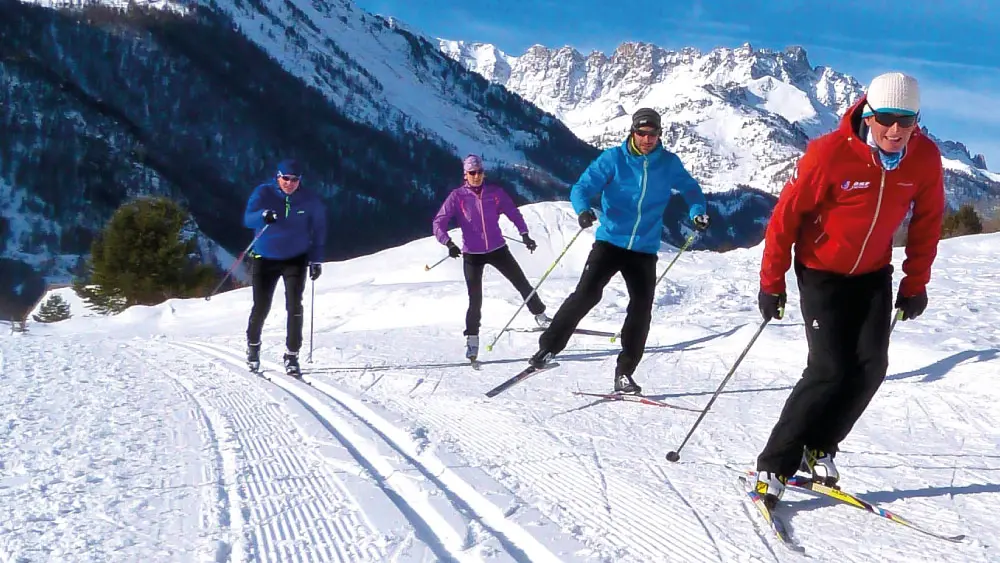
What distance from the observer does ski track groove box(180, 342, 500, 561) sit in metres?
2.75

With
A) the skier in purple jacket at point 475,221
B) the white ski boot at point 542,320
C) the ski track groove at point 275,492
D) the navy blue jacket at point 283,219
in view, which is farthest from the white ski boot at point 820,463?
the white ski boot at point 542,320

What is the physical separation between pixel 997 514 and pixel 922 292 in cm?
104

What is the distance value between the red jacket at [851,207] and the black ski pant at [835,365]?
0.11m

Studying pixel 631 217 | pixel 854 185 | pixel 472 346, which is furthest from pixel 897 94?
pixel 472 346

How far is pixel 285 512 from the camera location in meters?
3.05

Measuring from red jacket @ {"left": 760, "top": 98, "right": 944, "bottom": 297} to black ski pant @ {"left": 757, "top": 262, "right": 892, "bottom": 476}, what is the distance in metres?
0.11

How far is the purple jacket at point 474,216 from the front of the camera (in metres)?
7.68

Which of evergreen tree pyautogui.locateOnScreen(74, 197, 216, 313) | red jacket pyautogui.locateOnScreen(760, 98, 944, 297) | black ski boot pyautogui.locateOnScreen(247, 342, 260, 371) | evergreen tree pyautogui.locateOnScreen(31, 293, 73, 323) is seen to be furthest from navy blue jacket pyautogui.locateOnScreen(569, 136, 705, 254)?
evergreen tree pyautogui.locateOnScreen(31, 293, 73, 323)

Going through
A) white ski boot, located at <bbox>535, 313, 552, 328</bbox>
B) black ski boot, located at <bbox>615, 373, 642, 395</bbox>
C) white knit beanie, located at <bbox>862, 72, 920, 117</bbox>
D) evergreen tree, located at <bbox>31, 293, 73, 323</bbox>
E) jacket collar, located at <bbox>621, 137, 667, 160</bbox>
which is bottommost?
evergreen tree, located at <bbox>31, 293, 73, 323</bbox>

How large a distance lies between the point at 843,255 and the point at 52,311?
147ft

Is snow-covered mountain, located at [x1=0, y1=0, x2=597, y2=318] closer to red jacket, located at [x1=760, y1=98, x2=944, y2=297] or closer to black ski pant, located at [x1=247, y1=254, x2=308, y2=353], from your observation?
black ski pant, located at [x1=247, y1=254, x2=308, y2=353]

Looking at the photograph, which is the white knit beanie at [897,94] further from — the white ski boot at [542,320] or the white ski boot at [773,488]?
the white ski boot at [542,320]

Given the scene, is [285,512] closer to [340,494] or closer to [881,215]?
[340,494]

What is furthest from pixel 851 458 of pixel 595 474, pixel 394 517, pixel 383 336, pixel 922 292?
pixel 383 336
